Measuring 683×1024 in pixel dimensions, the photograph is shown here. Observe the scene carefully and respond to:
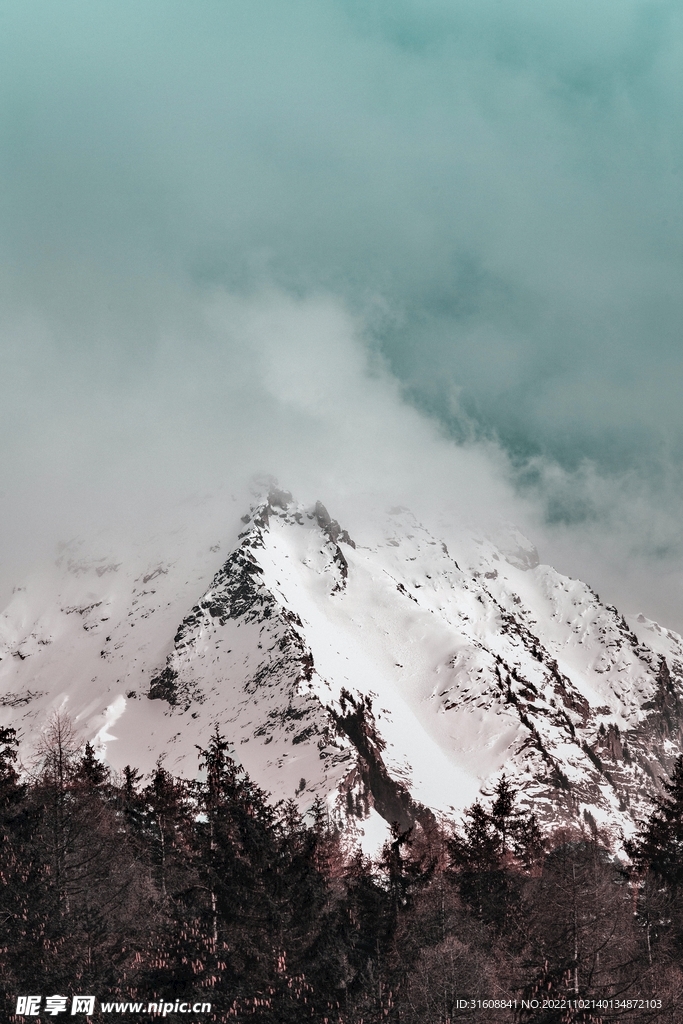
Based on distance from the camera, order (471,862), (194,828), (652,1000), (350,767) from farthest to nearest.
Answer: (350,767)
(471,862)
(194,828)
(652,1000)

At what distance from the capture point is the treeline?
29172mm

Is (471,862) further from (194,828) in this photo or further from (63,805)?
(63,805)

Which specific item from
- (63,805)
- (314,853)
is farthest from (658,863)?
(63,805)

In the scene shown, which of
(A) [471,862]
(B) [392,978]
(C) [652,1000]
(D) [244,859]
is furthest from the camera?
(A) [471,862]

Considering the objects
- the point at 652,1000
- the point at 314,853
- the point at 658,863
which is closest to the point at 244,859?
the point at 314,853

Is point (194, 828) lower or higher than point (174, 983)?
higher

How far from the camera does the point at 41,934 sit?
3634 centimetres

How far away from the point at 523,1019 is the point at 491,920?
1424 cm

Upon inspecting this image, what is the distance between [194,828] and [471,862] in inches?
719

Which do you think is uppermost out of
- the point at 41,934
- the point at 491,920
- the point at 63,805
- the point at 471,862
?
the point at 471,862

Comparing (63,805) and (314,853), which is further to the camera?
(314,853)

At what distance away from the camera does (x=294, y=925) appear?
129 feet

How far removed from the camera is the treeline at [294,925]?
95.7ft

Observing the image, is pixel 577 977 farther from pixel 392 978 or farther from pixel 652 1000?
pixel 392 978
